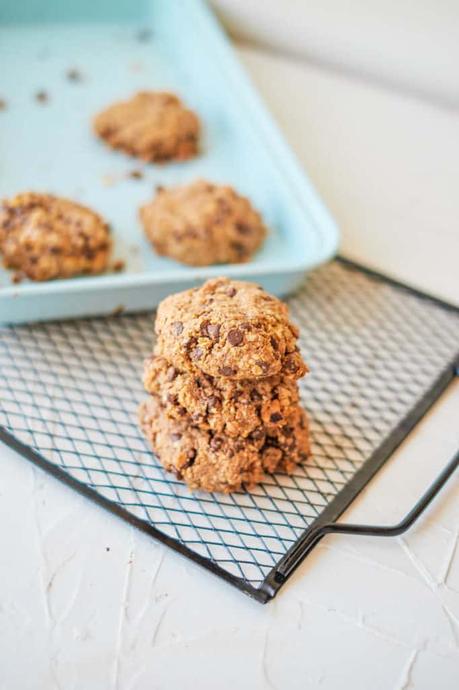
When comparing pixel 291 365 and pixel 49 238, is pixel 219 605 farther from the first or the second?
pixel 49 238

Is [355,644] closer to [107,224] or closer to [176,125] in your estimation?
[107,224]

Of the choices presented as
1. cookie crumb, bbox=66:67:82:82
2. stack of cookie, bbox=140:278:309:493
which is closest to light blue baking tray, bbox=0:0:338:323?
cookie crumb, bbox=66:67:82:82

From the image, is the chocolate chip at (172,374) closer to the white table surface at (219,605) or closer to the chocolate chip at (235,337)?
the chocolate chip at (235,337)

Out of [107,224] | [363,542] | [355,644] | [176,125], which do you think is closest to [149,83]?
[176,125]

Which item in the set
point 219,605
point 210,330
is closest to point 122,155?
point 210,330

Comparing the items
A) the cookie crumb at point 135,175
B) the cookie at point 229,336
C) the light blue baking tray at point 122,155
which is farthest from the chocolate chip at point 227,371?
the cookie crumb at point 135,175

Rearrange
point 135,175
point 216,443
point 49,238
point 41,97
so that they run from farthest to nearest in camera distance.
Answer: point 41,97 → point 135,175 → point 49,238 → point 216,443
